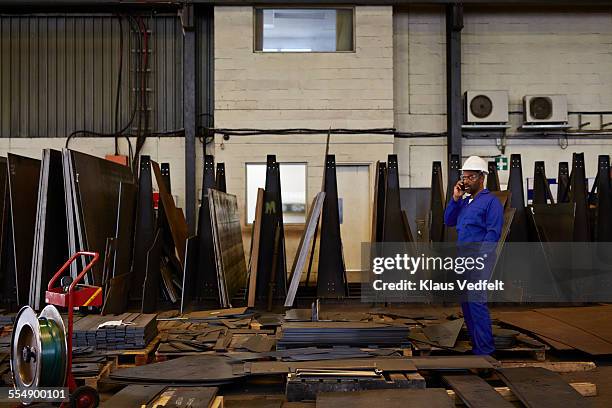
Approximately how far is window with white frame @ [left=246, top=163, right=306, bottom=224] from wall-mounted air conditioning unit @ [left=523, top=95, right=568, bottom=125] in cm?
348

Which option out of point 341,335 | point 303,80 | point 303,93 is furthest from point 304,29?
point 341,335

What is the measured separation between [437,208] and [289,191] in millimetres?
2529

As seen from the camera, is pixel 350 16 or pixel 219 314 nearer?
pixel 219 314

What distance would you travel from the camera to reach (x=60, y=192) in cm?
535

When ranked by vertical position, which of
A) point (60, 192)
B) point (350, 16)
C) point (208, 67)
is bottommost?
point (60, 192)

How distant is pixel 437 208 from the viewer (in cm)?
664

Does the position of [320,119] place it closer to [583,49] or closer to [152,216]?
[152,216]

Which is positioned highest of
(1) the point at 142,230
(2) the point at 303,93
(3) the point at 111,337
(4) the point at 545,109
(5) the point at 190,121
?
(2) the point at 303,93

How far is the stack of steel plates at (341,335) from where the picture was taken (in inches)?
157

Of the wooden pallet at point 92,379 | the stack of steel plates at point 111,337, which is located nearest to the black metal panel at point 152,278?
the stack of steel plates at point 111,337

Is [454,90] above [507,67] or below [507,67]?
below

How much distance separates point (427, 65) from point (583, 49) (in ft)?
8.00

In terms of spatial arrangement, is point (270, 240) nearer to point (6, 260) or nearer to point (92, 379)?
point (6, 260)

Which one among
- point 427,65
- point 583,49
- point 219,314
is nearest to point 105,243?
point 219,314
